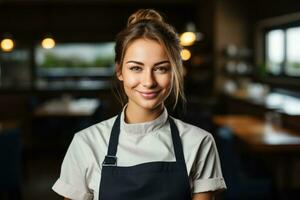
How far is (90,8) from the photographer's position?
29.4ft

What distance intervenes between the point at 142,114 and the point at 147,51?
0.63 feet

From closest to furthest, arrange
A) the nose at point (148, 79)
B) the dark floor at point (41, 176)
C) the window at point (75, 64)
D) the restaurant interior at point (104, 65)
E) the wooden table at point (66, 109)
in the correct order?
1. the nose at point (148, 79)
2. the dark floor at point (41, 176)
3. the restaurant interior at point (104, 65)
4. the wooden table at point (66, 109)
5. the window at point (75, 64)

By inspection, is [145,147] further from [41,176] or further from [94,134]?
[41,176]

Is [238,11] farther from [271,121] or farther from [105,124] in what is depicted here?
[105,124]

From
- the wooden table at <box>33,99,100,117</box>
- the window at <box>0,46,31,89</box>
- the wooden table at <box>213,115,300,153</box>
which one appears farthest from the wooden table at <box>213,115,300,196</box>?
the window at <box>0,46,31,89</box>

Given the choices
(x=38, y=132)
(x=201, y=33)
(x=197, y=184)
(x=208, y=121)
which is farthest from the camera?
(x=201, y=33)

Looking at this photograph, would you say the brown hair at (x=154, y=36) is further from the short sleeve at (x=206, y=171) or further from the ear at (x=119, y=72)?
the short sleeve at (x=206, y=171)

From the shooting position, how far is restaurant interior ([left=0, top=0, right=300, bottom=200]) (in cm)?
623

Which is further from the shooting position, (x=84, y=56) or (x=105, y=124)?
(x=84, y=56)

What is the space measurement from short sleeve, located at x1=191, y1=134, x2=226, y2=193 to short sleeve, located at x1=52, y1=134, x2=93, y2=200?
0.99ft

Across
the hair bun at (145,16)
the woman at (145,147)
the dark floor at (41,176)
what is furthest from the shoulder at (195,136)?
the dark floor at (41,176)

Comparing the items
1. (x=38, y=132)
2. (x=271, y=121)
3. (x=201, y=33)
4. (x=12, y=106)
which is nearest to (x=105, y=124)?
(x=271, y=121)

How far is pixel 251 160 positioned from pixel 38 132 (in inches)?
161

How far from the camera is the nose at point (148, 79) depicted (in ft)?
4.04
